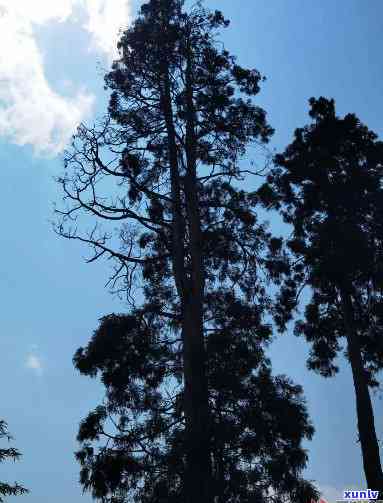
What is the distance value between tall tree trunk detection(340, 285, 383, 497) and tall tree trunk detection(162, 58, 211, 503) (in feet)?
19.8

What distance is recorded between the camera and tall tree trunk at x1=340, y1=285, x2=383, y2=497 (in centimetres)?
1512

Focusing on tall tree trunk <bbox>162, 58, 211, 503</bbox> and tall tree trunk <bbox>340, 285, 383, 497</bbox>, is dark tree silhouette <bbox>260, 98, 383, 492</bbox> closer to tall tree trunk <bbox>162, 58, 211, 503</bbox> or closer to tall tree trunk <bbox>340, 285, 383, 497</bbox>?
tall tree trunk <bbox>340, 285, 383, 497</bbox>

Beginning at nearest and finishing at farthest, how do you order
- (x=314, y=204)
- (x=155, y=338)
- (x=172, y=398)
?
(x=172, y=398)
(x=155, y=338)
(x=314, y=204)

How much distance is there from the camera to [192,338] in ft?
41.3

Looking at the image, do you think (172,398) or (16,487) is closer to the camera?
(172,398)

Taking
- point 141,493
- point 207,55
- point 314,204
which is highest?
point 207,55

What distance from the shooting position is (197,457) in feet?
35.7

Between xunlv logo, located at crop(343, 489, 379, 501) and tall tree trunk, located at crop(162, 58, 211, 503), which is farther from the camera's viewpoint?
xunlv logo, located at crop(343, 489, 379, 501)

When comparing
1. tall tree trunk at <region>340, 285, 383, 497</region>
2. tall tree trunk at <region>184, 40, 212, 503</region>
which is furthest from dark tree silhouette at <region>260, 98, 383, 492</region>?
tall tree trunk at <region>184, 40, 212, 503</region>

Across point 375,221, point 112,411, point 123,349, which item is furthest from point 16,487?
point 375,221

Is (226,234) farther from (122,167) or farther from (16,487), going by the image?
(16,487)

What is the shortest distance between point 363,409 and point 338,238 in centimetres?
500

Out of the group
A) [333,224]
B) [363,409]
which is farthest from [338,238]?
[363,409]

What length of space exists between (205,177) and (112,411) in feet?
20.7
